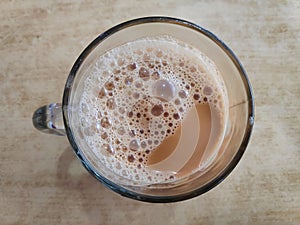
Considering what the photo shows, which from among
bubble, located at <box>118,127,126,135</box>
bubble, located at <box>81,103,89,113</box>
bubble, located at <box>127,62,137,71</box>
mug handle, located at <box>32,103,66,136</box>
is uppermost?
bubble, located at <box>127,62,137,71</box>

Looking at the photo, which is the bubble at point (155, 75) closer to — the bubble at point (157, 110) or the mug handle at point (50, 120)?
the bubble at point (157, 110)

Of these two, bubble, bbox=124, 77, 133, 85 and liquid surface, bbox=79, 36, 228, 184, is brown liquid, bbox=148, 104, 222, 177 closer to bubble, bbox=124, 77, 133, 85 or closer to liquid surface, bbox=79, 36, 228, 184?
liquid surface, bbox=79, 36, 228, 184

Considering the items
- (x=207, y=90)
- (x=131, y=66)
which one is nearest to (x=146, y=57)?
(x=131, y=66)

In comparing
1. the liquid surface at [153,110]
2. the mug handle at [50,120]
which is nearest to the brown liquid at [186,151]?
the liquid surface at [153,110]

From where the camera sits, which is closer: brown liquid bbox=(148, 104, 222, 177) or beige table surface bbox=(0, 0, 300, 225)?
brown liquid bbox=(148, 104, 222, 177)

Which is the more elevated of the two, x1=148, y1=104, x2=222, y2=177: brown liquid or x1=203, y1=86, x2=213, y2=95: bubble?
x1=203, y1=86, x2=213, y2=95: bubble

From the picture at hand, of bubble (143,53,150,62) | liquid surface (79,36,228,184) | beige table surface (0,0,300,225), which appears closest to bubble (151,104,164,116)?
liquid surface (79,36,228,184)

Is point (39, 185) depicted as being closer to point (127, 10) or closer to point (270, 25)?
point (127, 10)
